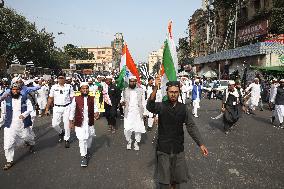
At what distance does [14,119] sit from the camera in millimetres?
7355

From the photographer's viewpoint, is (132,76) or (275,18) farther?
(275,18)

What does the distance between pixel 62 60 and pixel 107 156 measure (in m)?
74.9

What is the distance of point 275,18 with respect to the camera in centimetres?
3212

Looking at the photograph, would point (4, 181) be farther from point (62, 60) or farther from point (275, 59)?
point (62, 60)

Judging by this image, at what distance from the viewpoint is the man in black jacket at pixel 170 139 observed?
4.50 m

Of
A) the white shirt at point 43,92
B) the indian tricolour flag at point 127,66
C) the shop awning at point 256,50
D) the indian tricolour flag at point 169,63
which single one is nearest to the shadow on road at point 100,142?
the indian tricolour flag at point 127,66

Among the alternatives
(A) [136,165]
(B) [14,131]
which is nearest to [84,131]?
(A) [136,165]

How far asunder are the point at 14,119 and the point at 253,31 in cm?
3343

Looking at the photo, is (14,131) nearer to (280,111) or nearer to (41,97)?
(280,111)

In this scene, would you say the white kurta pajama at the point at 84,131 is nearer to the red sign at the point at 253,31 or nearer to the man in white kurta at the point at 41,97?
the man in white kurta at the point at 41,97

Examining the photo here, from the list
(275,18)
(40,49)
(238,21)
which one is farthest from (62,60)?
(275,18)

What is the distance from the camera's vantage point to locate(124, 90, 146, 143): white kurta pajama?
882 centimetres

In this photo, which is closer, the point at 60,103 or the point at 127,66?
the point at 60,103

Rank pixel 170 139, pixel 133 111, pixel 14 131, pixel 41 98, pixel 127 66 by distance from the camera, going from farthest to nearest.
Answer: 1. pixel 41 98
2. pixel 127 66
3. pixel 133 111
4. pixel 14 131
5. pixel 170 139
